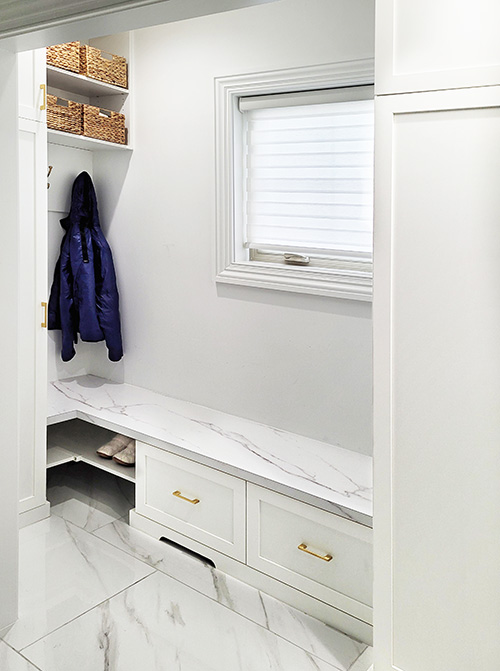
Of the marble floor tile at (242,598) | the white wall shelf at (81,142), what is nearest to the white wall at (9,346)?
the marble floor tile at (242,598)

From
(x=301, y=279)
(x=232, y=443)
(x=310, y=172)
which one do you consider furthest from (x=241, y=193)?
(x=232, y=443)

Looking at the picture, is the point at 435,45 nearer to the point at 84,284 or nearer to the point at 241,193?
the point at 241,193

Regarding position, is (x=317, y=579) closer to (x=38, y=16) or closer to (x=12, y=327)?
(x=12, y=327)

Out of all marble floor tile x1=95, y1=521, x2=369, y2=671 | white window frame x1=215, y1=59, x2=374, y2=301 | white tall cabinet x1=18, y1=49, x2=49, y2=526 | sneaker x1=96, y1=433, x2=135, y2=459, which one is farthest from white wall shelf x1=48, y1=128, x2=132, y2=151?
marble floor tile x1=95, y1=521, x2=369, y2=671

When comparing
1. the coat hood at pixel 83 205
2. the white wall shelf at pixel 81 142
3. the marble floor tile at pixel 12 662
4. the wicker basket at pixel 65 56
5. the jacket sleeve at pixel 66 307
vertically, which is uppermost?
the wicker basket at pixel 65 56

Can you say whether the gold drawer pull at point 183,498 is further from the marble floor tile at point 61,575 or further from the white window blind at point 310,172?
the white window blind at point 310,172

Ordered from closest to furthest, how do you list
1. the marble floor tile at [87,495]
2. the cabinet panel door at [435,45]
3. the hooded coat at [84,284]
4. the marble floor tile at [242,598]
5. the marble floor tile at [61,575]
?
the cabinet panel door at [435,45], the marble floor tile at [242,598], the marble floor tile at [61,575], the marble floor tile at [87,495], the hooded coat at [84,284]

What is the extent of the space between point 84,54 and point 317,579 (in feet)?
8.61

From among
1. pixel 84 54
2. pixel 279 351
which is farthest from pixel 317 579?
pixel 84 54

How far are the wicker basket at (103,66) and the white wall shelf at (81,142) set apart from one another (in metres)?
0.30

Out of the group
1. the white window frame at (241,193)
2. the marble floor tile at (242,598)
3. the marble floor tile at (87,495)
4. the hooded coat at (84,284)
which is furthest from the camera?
the hooded coat at (84,284)

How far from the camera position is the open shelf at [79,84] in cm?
294

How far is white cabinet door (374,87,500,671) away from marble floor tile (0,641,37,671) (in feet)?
3.68

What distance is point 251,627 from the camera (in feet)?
6.84
